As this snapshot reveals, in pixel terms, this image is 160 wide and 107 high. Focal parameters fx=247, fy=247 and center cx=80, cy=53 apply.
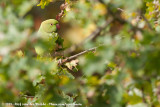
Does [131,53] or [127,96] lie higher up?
[131,53]

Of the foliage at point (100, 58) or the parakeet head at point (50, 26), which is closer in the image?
the foliage at point (100, 58)

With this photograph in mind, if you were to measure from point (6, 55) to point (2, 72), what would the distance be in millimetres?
71

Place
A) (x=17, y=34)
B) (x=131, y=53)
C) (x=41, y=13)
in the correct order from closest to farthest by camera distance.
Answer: (x=17, y=34) → (x=131, y=53) → (x=41, y=13)

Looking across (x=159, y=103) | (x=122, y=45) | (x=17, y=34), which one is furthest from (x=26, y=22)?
(x=159, y=103)

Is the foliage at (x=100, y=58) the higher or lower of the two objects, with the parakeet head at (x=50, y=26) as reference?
lower

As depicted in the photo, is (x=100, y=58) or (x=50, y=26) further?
(x=50, y=26)

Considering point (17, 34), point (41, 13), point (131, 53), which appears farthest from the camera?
point (41, 13)

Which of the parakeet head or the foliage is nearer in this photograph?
the foliage

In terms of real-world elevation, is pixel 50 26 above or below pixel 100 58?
above

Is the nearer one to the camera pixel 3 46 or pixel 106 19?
pixel 3 46

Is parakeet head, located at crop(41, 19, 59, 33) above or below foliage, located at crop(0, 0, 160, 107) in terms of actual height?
above

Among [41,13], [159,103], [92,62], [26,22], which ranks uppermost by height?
[41,13]

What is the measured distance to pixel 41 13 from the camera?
14.6ft

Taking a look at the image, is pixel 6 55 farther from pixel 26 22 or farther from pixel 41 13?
pixel 41 13
